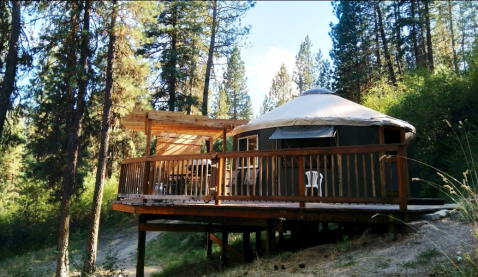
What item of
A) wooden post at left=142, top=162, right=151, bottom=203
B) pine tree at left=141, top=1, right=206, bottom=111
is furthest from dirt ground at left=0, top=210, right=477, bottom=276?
pine tree at left=141, top=1, right=206, bottom=111

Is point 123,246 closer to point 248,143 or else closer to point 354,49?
point 248,143

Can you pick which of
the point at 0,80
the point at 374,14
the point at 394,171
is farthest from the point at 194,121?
the point at 374,14

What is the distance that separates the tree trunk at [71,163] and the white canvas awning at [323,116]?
425 cm

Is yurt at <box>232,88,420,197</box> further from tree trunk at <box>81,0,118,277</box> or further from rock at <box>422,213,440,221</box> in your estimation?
tree trunk at <box>81,0,118,277</box>

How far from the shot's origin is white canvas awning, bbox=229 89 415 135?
7.94m

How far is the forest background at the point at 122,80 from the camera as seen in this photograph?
32.9 feet

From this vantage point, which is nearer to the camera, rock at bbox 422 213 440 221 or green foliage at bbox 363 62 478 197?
rock at bbox 422 213 440 221

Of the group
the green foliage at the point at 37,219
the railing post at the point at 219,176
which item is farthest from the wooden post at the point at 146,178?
the green foliage at the point at 37,219

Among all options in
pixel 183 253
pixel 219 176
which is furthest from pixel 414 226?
pixel 183 253

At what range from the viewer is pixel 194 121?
7.21m

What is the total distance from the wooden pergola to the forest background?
2.09 meters

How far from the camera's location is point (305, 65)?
30.5 m

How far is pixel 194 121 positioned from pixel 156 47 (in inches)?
436

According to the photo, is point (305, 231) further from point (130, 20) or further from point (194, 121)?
point (130, 20)
